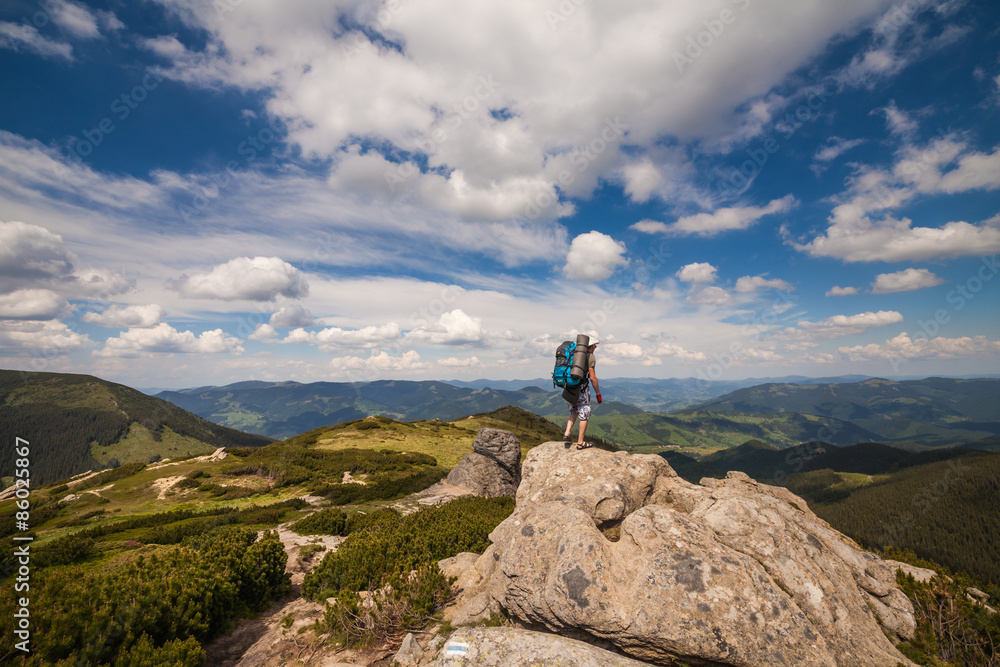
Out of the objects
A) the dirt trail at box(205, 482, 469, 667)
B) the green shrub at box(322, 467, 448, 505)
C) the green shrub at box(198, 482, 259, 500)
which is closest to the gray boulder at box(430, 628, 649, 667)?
the dirt trail at box(205, 482, 469, 667)

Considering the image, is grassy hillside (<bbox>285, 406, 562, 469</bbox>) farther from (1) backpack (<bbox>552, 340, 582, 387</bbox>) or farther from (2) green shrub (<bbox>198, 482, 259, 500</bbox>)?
(1) backpack (<bbox>552, 340, 582, 387</bbox>)

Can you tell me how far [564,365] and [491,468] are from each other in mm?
22274

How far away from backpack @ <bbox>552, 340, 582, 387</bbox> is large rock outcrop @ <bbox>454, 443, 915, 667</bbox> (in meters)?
4.03

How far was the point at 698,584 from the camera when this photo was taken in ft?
23.5

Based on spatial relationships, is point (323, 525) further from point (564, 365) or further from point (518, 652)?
point (518, 652)

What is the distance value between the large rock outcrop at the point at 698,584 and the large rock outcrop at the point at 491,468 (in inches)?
855

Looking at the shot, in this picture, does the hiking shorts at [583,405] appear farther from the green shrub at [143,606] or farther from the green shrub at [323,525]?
the green shrub at [323,525]

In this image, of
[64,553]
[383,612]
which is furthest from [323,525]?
[383,612]

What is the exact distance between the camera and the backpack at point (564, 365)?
44.7ft

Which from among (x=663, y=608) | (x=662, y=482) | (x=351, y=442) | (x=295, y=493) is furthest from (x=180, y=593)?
(x=351, y=442)

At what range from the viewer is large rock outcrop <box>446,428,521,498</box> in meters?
31.5

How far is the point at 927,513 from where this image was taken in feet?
547

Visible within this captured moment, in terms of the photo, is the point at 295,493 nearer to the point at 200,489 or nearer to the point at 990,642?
the point at 200,489

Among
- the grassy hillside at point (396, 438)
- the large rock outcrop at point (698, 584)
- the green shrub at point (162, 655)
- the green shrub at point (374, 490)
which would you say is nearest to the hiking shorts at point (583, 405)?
the large rock outcrop at point (698, 584)
